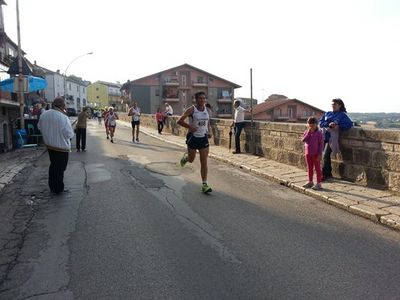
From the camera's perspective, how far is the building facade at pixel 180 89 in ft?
228

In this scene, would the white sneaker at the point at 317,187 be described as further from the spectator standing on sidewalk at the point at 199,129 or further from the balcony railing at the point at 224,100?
the balcony railing at the point at 224,100

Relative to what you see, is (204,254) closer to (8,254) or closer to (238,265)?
(238,265)

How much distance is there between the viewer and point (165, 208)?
6.16 meters

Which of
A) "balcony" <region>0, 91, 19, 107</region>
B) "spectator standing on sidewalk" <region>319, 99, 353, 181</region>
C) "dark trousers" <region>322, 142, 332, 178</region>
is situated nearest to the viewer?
"spectator standing on sidewalk" <region>319, 99, 353, 181</region>

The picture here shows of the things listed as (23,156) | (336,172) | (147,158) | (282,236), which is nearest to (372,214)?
(282,236)

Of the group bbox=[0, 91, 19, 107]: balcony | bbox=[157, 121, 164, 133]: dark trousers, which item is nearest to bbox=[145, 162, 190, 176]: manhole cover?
bbox=[0, 91, 19, 107]: balcony

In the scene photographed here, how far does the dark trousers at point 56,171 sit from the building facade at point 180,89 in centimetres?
6182

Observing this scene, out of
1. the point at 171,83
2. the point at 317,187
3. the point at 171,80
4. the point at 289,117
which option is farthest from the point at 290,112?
the point at 317,187

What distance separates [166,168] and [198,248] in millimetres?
5681

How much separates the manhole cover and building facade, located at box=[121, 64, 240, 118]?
192 ft

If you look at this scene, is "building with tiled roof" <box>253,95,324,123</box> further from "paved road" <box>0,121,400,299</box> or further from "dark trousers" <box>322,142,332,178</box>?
"paved road" <box>0,121,400,299</box>

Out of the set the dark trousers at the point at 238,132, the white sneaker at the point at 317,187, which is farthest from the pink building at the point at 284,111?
the white sneaker at the point at 317,187

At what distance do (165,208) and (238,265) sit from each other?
2.34 meters

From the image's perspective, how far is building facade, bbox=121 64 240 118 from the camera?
228 feet
